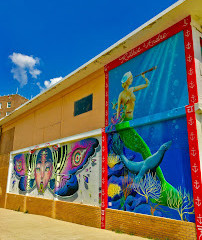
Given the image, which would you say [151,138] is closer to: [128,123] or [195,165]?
[128,123]

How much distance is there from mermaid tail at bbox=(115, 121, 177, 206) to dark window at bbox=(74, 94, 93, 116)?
2127 mm

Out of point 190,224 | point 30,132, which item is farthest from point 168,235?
point 30,132

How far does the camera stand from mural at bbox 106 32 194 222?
5.75 meters

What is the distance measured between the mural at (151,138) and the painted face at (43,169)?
4222 mm

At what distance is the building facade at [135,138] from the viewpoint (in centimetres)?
570

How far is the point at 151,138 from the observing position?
6.57 metres

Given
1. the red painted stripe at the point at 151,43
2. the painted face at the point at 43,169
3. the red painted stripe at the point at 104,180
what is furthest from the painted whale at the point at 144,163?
the painted face at the point at 43,169

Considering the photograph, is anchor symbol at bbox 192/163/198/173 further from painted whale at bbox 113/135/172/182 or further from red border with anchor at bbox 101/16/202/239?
painted whale at bbox 113/135/172/182

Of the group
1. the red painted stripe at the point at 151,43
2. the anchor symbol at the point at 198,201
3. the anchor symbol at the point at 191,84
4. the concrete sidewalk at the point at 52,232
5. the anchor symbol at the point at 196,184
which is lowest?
the concrete sidewalk at the point at 52,232

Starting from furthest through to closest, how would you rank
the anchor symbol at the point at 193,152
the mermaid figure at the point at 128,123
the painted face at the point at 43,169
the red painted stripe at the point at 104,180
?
1. the painted face at the point at 43,169
2. the red painted stripe at the point at 104,180
3. the mermaid figure at the point at 128,123
4. the anchor symbol at the point at 193,152

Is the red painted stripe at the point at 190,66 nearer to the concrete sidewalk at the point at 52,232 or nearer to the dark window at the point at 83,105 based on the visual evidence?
the concrete sidewalk at the point at 52,232

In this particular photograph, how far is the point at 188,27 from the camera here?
6277 millimetres

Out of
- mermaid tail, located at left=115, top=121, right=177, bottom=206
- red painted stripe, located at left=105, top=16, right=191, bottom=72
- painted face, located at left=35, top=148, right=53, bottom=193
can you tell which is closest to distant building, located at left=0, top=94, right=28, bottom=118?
painted face, located at left=35, top=148, right=53, bottom=193

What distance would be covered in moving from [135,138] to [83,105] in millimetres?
3392
